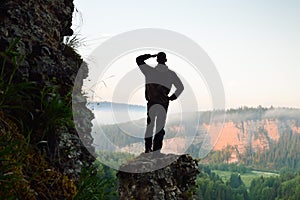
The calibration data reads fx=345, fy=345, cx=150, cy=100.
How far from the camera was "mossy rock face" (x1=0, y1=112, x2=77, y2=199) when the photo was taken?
2855 millimetres

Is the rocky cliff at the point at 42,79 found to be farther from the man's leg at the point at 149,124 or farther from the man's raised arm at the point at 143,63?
the man's leg at the point at 149,124

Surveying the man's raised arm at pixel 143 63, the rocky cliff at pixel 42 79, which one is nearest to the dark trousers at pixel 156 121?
the man's raised arm at pixel 143 63

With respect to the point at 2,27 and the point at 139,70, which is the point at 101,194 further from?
the point at 139,70

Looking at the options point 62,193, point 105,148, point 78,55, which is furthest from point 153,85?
point 62,193

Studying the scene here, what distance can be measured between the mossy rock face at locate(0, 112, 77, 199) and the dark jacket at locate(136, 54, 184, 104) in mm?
4119

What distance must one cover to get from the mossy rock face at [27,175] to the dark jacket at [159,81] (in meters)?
4.12

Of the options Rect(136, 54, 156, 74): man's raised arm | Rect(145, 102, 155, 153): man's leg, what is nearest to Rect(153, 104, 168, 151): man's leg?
Rect(145, 102, 155, 153): man's leg

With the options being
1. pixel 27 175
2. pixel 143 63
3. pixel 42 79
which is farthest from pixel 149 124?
pixel 27 175

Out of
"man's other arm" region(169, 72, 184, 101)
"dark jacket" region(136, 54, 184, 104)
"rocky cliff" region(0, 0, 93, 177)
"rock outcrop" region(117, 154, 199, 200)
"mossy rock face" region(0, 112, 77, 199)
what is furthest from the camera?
"rock outcrop" region(117, 154, 199, 200)

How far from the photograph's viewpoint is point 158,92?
7.89 meters

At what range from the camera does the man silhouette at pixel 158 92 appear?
7656mm

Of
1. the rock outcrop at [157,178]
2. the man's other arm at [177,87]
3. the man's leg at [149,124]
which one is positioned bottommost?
the rock outcrop at [157,178]

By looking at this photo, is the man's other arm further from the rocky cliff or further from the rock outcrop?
the rocky cliff

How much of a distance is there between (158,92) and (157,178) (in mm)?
2054
